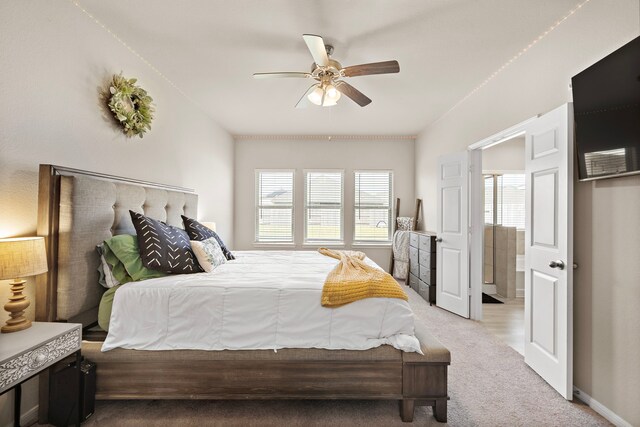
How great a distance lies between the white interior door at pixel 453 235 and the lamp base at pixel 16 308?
3826 millimetres

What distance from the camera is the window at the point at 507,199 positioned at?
4.65 m

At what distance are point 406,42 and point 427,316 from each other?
297 cm

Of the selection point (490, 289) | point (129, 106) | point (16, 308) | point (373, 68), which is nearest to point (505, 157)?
point (490, 289)

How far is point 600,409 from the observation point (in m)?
1.82

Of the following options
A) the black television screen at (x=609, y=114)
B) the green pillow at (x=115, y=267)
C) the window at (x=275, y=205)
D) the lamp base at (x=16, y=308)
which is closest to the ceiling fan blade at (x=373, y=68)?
the black television screen at (x=609, y=114)

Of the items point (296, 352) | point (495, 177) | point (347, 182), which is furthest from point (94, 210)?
point (495, 177)

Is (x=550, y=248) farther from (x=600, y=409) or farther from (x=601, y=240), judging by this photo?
(x=600, y=409)

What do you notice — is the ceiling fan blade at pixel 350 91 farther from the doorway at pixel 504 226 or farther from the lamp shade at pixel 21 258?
the doorway at pixel 504 226

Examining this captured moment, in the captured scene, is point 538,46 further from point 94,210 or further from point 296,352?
point 94,210

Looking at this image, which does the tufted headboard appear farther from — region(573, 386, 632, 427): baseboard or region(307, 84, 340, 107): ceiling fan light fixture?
region(573, 386, 632, 427): baseboard

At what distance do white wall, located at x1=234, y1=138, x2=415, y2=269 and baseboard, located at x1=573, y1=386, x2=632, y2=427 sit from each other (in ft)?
11.2

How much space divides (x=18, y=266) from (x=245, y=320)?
44.7 inches

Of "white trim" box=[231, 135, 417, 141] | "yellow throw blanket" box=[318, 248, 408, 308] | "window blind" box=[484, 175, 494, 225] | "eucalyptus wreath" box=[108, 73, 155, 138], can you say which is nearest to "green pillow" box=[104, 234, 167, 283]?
"eucalyptus wreath" box=[108, 73, 155, 138]

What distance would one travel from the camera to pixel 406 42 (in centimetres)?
241
